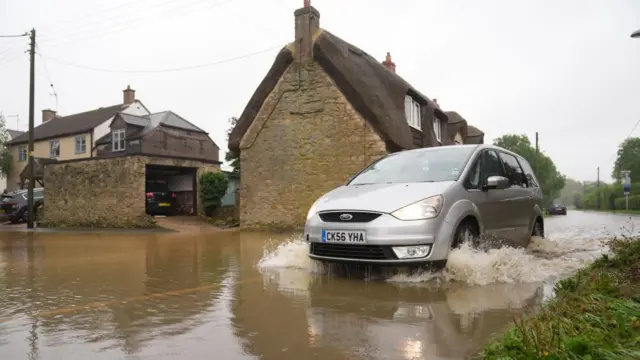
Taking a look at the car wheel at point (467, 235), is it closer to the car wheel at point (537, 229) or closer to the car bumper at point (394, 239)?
the car bumper at point (394, 239)

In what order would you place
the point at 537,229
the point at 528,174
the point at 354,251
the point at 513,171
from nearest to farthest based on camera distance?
1. the point at 354,251
2. the point at 513,171
3. the point at 528,174
4. the point at 537,229

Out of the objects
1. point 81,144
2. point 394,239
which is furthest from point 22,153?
point 394,239

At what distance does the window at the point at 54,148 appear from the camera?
3528 centimetres

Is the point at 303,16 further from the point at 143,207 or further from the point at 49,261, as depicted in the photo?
the point at 49,261

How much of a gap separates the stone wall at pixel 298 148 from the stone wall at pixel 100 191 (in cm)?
459

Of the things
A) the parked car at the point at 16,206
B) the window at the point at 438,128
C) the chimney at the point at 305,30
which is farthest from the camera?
the parked car at the point at 16,206

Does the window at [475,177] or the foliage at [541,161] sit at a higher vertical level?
the foliage at [541,161]

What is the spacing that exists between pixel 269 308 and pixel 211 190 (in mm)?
17169

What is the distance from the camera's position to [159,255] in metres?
8.34

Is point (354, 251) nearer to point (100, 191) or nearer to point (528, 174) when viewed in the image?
point (528, 174)

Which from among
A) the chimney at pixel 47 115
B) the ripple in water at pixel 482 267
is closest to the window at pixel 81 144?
the chimney at pixel 47 115

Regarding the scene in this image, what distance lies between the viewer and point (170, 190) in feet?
69.9

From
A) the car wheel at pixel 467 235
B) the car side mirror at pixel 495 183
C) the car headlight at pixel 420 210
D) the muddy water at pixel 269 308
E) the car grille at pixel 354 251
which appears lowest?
the muddy water at pixel 269 308

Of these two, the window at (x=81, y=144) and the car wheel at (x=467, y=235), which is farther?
the window at (x=81, y=144)
